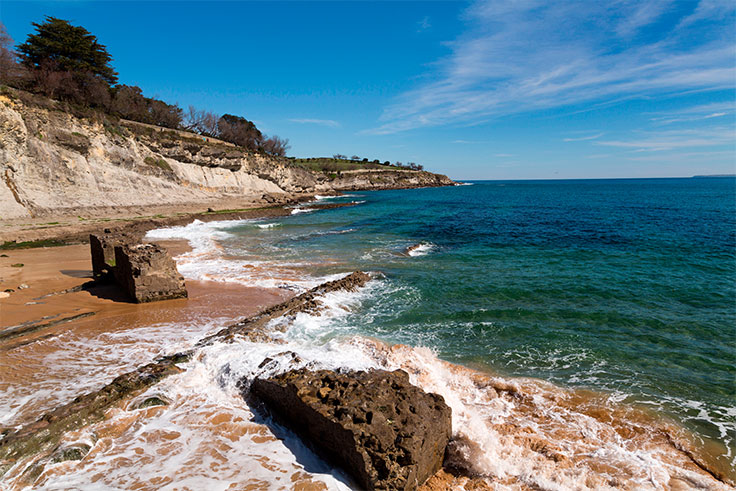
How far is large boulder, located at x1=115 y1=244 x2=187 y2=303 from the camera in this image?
1076cm

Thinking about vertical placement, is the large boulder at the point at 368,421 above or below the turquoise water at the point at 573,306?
above

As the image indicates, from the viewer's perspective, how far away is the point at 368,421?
4.55 meters

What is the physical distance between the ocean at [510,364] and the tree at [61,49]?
1378 inches

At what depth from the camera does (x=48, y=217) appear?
2634 cm

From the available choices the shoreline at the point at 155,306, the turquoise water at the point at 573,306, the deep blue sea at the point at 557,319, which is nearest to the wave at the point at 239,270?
the deep blue sea at the point at 557,319

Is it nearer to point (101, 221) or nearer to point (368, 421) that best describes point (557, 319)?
point (368, 421)

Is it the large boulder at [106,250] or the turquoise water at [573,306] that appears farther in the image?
the large boulder at [106,250]

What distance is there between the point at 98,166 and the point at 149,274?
28828 mm

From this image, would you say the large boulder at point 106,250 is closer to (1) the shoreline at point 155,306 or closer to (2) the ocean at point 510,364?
(1) the shoreline at point 155,306

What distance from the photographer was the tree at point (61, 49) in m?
36.2

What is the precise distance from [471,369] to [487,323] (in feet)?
9.28

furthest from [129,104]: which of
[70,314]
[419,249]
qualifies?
[70,314]

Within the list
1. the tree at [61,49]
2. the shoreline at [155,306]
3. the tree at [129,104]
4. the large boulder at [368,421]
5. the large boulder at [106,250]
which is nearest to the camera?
the large boulder at [368,421]

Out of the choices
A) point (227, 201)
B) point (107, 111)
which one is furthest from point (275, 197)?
point (107, 111)
